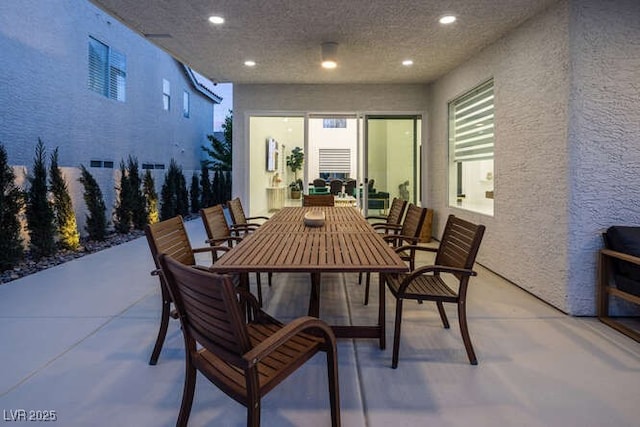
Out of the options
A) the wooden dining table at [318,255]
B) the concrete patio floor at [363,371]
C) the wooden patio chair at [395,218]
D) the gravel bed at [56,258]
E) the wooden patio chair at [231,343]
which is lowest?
the concrete patio floor at [363,371]

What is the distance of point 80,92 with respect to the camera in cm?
639

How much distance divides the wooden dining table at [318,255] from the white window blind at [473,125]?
8.30 ft

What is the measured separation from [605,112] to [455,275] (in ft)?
6.47

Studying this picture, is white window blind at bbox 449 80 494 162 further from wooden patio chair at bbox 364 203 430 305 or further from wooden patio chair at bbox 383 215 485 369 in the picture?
wooden patio chair at bbox 383 215 485 369

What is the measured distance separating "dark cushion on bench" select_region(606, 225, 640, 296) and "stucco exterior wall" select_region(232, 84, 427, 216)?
448 cm

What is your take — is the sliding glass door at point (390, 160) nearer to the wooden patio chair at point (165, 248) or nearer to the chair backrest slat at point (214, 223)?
the chair backrest slat at point (214, 223)

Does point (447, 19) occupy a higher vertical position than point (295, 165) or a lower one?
higher

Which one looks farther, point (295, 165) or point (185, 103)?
point (295, 165)

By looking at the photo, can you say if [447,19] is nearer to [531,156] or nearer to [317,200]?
[531,156]

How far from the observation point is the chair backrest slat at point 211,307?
1147 mm

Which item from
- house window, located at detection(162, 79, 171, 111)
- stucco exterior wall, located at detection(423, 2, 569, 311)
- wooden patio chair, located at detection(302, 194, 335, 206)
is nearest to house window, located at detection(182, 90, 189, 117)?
house window, located at detection(162, 79, 171, 111)

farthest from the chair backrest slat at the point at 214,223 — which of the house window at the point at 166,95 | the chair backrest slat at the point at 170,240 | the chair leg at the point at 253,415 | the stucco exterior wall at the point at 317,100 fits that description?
the house window at the point at 166,95

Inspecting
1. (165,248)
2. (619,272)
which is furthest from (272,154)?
(619,272)

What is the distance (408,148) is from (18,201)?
5801 mm
